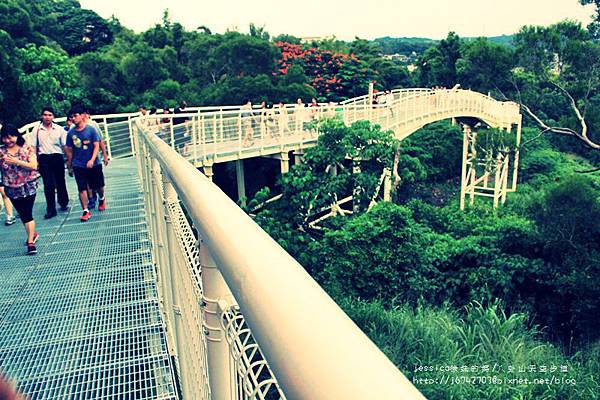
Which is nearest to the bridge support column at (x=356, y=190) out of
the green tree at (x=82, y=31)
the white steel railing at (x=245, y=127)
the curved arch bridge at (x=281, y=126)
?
the curved arch bridge at (x=281, y=126)

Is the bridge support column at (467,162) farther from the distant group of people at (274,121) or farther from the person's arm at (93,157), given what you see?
the person's arm at (93,157)

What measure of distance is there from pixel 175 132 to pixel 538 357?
24.0ft

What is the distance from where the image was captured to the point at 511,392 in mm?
6590

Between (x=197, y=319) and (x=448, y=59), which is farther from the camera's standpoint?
(x=448, y=59)

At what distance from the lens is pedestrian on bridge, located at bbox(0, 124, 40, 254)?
4750mm

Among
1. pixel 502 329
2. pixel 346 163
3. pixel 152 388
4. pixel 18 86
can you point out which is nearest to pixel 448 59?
pixel 346 163

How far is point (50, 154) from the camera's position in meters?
6.09

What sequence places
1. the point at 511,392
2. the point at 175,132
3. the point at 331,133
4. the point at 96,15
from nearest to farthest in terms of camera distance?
1. the point at 511,392
2. the point at 175,132
3. the point at 331,133
4. the point at 96,15

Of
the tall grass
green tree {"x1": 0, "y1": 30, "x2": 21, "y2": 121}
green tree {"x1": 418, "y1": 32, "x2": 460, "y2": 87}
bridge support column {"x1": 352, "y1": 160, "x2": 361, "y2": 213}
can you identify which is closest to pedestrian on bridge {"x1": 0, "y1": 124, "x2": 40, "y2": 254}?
the tall grass

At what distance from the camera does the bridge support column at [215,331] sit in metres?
1.02

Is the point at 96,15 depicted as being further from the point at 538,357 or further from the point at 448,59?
the point at 538,357

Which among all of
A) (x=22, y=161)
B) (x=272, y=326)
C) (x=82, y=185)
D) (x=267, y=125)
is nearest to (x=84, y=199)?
(x=82, y=185)

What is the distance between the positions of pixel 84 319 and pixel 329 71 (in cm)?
3228

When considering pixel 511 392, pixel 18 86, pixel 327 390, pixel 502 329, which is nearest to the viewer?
pixel 327 390
